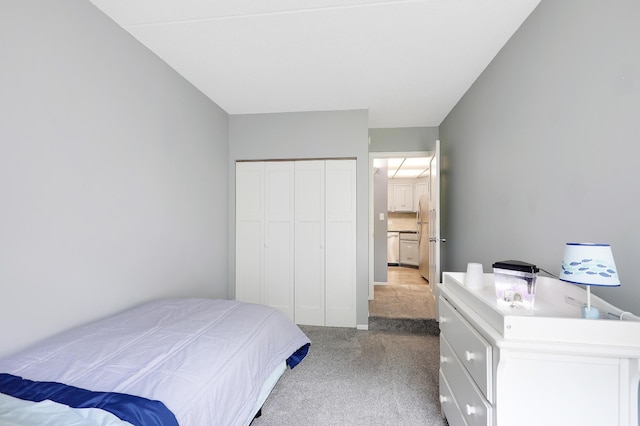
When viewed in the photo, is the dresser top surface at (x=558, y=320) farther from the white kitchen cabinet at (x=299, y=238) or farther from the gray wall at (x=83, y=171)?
the gray wall at (x=83, y=171)

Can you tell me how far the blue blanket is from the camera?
81cm

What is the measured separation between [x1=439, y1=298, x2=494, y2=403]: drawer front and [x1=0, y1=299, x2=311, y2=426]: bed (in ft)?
3.34

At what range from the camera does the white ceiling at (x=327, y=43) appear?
1.68m

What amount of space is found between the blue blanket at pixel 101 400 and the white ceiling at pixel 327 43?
204cm

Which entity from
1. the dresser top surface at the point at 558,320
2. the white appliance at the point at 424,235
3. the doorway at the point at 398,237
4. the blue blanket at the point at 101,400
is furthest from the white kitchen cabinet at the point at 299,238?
the white appliance at the point at 424,235

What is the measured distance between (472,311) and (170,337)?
1.48 meters

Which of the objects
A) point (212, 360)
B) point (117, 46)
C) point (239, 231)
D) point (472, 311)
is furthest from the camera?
point (239, 231)

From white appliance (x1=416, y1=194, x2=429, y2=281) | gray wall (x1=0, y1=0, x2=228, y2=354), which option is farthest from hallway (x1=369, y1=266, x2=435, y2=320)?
gray wall (x1=0, y1=0, x2=228, y2=354)

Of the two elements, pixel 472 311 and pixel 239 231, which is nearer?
pixel 472 311

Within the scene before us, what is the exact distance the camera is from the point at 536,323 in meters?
0.94

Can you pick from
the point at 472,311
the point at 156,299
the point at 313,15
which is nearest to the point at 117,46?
the point at 313,15

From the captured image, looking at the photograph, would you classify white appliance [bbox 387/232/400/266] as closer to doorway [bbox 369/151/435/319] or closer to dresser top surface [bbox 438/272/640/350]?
doorway [bbox 369/151/435/319]

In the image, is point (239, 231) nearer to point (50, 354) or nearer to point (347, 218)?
point (347, 218)

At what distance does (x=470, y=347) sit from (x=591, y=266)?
1.94 ft
